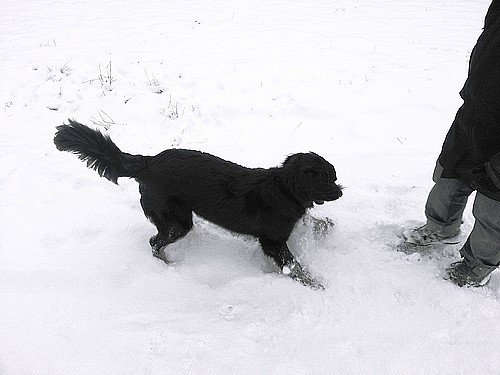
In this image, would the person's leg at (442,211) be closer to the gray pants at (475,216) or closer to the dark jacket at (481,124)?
the gray pants at (475,216)

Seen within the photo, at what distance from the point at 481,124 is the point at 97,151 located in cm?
257

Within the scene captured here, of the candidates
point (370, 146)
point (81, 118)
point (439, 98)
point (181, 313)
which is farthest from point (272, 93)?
point (181, 313)

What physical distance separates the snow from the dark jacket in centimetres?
100

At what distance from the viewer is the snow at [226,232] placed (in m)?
2.66

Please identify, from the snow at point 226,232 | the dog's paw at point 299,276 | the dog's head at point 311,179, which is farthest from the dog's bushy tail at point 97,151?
the dog's paw at point 299,276

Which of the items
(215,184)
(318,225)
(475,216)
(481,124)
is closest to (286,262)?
(318,225)

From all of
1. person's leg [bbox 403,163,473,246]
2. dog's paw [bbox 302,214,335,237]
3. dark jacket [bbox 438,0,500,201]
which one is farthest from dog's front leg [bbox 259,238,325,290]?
dark jacket [bbox 438,0,500,201]

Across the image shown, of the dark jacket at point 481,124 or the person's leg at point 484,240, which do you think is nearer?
the dark jacket at point 481,124

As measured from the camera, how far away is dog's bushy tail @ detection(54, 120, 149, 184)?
109 inches

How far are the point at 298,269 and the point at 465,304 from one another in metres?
1.26

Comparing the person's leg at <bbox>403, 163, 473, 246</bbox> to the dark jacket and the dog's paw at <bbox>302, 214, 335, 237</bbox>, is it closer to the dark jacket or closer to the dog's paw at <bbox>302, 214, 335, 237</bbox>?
the dark jacket

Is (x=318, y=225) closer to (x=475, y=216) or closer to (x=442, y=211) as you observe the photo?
(x=442, y=211)

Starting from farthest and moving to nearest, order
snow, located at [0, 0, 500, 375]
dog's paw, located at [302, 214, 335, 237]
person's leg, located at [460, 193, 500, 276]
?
dog's paw, located at [302, 214, 335, 237], snow, located at [0, 0, 500, 375], person's leg, located at [460, 193, 500, 276]

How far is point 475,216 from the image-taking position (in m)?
2.64
